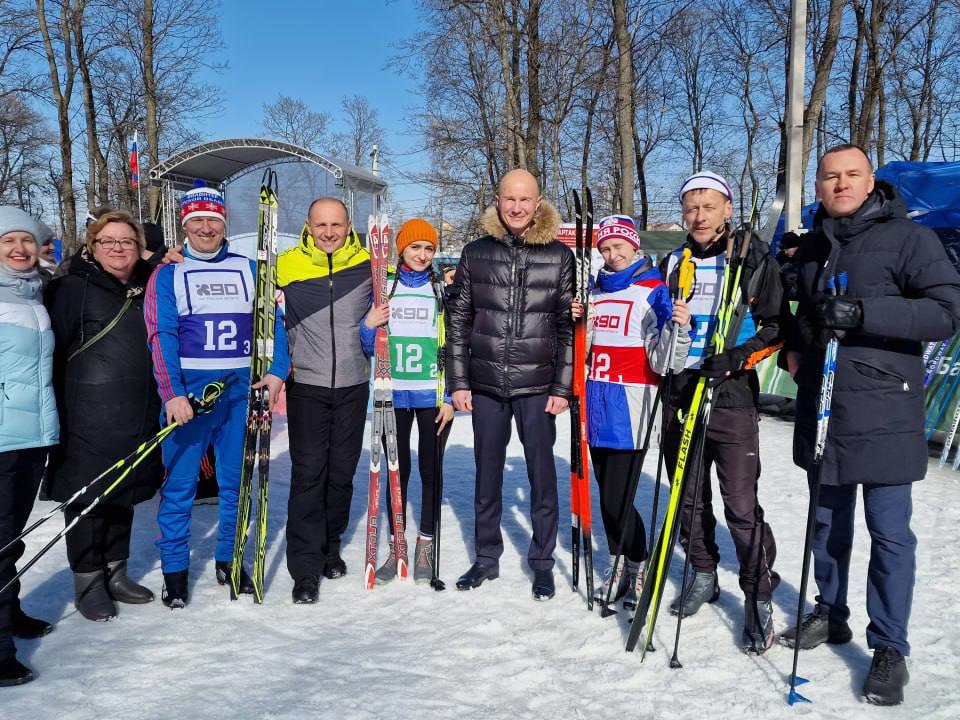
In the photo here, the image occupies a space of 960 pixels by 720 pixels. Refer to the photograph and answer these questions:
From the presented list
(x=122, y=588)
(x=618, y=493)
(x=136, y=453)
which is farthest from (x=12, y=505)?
(x=618, y=493)

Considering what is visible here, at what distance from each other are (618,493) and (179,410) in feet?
7.08

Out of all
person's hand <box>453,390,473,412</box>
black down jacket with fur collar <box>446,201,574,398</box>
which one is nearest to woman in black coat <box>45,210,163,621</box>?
person's hand <box>453,390,473,412</box>

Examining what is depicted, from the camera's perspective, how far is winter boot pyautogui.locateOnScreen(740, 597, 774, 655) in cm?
293

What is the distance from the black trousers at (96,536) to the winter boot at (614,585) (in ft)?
8.06

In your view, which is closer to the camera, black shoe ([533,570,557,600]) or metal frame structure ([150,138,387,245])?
black shoe ([533,570,557,600])

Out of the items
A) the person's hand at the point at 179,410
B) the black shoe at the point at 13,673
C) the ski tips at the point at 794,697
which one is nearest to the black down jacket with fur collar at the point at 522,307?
the person's hand at the point at 179,410

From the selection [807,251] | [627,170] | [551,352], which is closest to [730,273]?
[807,251]

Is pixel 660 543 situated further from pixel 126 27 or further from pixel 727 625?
pixel 126 27

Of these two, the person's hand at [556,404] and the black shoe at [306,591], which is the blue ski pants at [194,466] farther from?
the person's hand at [556,404]

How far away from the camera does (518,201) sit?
3406 millimetres

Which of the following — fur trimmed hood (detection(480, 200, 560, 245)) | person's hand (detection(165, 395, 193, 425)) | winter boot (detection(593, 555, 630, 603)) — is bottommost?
winter boot (detection(593, 555, 630, 603))

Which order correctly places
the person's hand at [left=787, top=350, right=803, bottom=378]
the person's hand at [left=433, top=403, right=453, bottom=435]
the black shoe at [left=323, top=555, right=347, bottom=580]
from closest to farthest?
the person's hand at [left=787, top=350, right=803, bottom=378]
the person's hand at [left=433, top=403, right=453, bottom=435]
the black shoe at [left=323, top=555, right=347, bottom=580]

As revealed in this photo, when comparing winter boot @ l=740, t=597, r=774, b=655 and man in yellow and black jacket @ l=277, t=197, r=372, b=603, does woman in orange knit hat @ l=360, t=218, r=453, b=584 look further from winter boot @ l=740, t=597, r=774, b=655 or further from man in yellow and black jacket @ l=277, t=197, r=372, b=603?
winter boot @ l=740, t=597, r=774, b=655

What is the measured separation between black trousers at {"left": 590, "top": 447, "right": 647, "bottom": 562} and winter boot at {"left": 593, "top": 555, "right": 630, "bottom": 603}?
0.08 m
